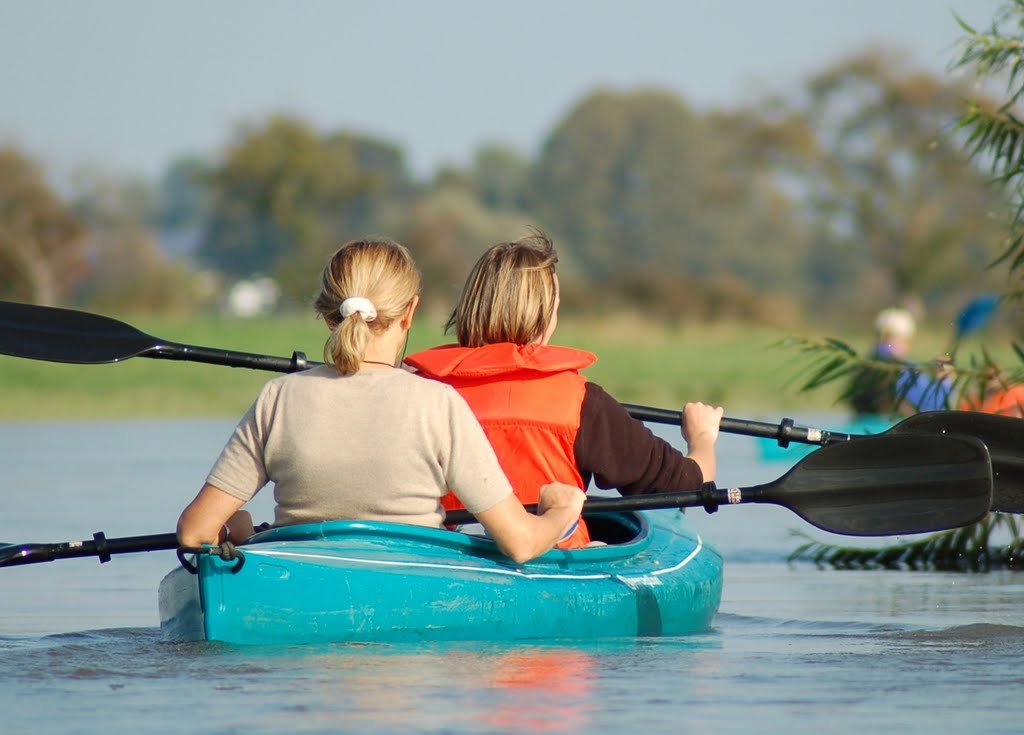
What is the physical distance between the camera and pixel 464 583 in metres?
5.12

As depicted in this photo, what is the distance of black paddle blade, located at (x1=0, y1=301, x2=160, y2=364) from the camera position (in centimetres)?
648

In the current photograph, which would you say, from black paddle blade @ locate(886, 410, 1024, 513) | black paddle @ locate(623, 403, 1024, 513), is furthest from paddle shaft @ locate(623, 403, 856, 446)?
black paddle blade @ locate(886, 410, 1024, 513)

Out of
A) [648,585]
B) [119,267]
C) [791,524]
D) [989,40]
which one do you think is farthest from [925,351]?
[119,267]

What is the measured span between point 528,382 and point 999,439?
2.14 m

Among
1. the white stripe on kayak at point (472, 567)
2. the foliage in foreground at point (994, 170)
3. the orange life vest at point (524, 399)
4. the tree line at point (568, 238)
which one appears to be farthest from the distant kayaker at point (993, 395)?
the tree line at point (568, 238)

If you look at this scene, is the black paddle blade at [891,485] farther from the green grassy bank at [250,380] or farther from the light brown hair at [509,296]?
the green grassy bank at [250,380]

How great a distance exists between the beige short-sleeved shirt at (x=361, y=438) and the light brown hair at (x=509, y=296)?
59 cm

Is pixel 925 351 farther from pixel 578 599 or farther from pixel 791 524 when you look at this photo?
pixel 578 599

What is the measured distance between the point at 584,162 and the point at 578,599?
71.2m

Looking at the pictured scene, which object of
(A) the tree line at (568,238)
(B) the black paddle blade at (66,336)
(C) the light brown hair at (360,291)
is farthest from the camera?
(A) the tree line at (568,238)

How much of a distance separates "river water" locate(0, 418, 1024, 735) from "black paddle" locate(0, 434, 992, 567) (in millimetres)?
340

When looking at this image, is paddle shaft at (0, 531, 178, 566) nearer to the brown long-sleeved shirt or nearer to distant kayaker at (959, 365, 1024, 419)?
the brown long-sleeved shirt

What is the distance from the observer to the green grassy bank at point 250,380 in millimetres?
21359

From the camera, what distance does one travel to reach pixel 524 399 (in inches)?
210
